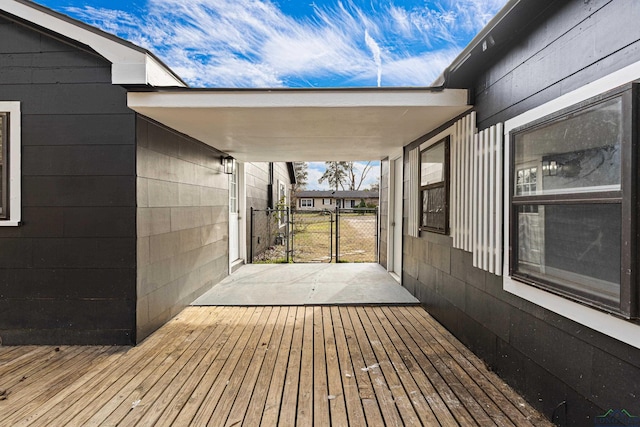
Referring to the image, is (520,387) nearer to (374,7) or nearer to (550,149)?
(550,149)

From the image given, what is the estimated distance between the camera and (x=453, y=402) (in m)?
2.08

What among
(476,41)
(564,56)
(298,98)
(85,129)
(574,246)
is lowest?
(574,246)

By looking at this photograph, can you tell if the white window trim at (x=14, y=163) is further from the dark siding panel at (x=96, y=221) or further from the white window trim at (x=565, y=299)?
A: the white window trim at (x=565, y=299)

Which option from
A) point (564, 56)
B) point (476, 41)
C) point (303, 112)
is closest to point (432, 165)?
point (476, 41)

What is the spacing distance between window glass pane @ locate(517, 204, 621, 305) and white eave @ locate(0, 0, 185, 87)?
319 centimetres

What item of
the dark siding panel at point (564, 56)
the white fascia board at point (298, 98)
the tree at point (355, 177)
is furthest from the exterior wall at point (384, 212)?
the tree at point (355, 177)

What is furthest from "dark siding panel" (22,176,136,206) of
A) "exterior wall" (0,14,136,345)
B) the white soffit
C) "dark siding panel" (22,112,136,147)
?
the white soffit

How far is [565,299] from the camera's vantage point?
1729 millimetres

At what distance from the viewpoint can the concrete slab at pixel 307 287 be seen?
13.8 ft

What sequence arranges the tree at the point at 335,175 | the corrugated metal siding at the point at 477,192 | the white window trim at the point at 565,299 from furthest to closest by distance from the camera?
the tree at the point at 335,175, the corrugated metal siding at the point at 477,192, the white window trim at the point at 565,299

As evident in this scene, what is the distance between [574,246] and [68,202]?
3886 millimetres

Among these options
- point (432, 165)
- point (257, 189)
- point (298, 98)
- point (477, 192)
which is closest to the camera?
point (477, 192)

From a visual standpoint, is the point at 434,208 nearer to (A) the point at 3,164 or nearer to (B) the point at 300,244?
(A) the point at 3,164

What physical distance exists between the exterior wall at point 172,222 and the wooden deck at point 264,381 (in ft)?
1.48
